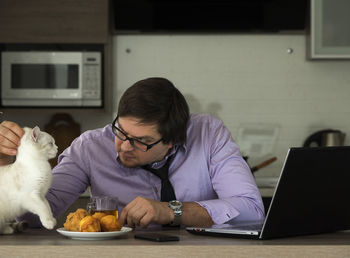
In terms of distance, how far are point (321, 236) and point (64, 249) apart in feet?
2.08

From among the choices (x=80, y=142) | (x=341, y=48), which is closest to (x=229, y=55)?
(x=341, y=48)

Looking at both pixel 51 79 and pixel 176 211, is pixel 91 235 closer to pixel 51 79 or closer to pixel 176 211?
pixel 176 211

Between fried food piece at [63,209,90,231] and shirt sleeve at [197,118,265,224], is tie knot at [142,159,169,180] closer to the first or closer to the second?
shirt sleeve at [197,118,265,224]

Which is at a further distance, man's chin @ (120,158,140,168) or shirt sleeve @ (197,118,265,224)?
man's chin @ (120,158,140,168)

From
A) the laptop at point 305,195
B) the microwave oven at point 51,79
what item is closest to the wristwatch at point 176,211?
the laptop at point 305,195

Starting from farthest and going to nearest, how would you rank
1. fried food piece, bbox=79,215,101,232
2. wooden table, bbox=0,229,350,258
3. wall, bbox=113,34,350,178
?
wall, bbox=113,34,350,178 < fried food piece, bbox=79,215,101,232 < wooden table, bbox=0,229,350,258

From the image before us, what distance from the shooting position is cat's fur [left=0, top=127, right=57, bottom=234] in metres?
1.39

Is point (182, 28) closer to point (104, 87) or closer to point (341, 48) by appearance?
point (104, 87)

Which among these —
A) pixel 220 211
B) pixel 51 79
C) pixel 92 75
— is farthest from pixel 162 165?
pixel 51 79

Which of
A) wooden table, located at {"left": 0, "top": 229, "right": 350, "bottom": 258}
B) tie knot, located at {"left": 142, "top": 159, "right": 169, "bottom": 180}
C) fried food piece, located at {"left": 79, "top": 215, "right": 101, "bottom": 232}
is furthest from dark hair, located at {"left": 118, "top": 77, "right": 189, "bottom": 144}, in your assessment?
wooden table, located at {"left": 0, "top": 229, "right": 350, "bottom": 258}

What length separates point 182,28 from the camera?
3.89 m

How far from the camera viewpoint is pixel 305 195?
1.34m

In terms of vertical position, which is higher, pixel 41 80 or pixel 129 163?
pixel 41 80

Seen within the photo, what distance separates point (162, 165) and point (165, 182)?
3.6 inches
